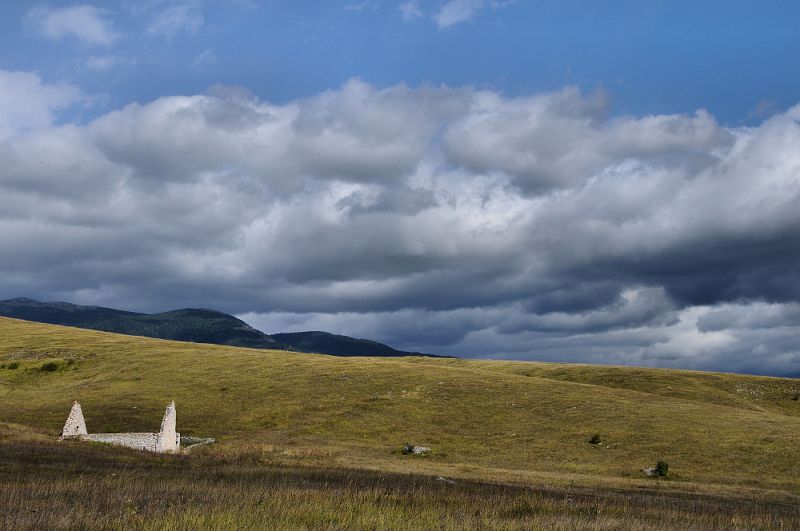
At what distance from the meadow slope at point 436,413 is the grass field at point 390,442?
0.34 m

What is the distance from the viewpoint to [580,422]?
68.7 meters

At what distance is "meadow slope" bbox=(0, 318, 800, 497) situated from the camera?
50562 millimetres

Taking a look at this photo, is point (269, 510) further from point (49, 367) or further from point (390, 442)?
point (49, 367)

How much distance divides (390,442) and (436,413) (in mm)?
12297

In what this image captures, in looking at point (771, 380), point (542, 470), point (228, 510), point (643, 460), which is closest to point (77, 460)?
point (228, 510)

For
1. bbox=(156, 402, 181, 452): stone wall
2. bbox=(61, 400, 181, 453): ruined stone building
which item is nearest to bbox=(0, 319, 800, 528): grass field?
bbox=(61, 400, 181, 453): ruined stone building

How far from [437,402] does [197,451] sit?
3701 cm

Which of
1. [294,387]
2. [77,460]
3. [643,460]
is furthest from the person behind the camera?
[294,387]

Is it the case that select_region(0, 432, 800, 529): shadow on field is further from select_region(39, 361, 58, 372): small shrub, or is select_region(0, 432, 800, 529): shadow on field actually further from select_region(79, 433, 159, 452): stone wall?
select_region(39, 361, 58, 372): small shrub

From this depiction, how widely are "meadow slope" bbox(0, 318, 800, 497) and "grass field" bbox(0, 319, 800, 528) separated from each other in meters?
0.34

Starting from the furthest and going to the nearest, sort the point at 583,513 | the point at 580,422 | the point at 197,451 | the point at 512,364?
the point at 512,364 → the point at 580,422 → the point at 197,451 → the point at 583,513

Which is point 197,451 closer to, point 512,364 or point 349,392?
point 349,392

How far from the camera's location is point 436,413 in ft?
244

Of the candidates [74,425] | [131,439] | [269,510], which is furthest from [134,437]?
[269,510]
